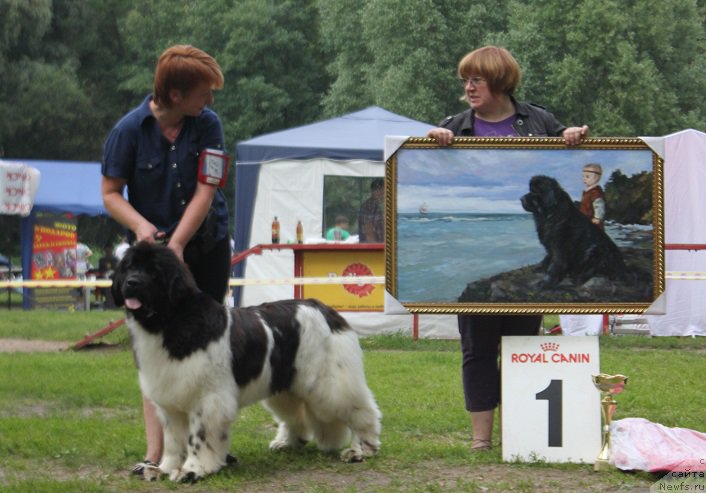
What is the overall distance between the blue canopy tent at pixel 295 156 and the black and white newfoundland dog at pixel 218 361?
1038cm

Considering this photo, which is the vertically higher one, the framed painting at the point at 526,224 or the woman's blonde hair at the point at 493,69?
the woman's blonde hair at the point at 493,69

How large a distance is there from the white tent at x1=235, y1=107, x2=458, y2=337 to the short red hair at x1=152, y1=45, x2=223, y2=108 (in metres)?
10.4

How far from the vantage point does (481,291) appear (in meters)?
5.62

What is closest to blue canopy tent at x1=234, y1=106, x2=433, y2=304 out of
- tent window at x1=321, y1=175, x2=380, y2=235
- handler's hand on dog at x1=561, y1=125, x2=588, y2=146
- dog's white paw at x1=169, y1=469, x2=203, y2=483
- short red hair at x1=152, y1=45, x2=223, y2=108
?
tent window at x1=321, y1=175, x2=380, y2=235

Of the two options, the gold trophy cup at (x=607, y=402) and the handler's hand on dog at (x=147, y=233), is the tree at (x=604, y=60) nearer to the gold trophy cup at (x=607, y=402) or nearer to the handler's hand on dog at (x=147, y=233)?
the gold trophy cup at (x=607, y=402)

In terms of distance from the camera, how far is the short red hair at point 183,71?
5.32 meters

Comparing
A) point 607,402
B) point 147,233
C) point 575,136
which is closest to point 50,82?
point 147,233

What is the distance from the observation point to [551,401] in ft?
18.1

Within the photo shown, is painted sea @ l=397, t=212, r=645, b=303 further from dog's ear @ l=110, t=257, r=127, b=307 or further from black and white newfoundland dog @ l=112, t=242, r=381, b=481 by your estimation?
dog's ear @ l=110, t=257, r=127, b=307

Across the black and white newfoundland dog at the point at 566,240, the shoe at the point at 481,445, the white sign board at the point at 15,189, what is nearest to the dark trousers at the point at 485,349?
the shoe at the point at 481,445

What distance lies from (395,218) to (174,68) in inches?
49.9

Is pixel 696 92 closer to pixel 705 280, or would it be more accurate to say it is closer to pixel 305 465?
pixel 705 280

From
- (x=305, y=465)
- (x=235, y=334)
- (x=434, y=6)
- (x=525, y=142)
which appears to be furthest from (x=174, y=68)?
(x=434, y=6)

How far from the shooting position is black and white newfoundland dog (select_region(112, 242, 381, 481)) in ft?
16.8
